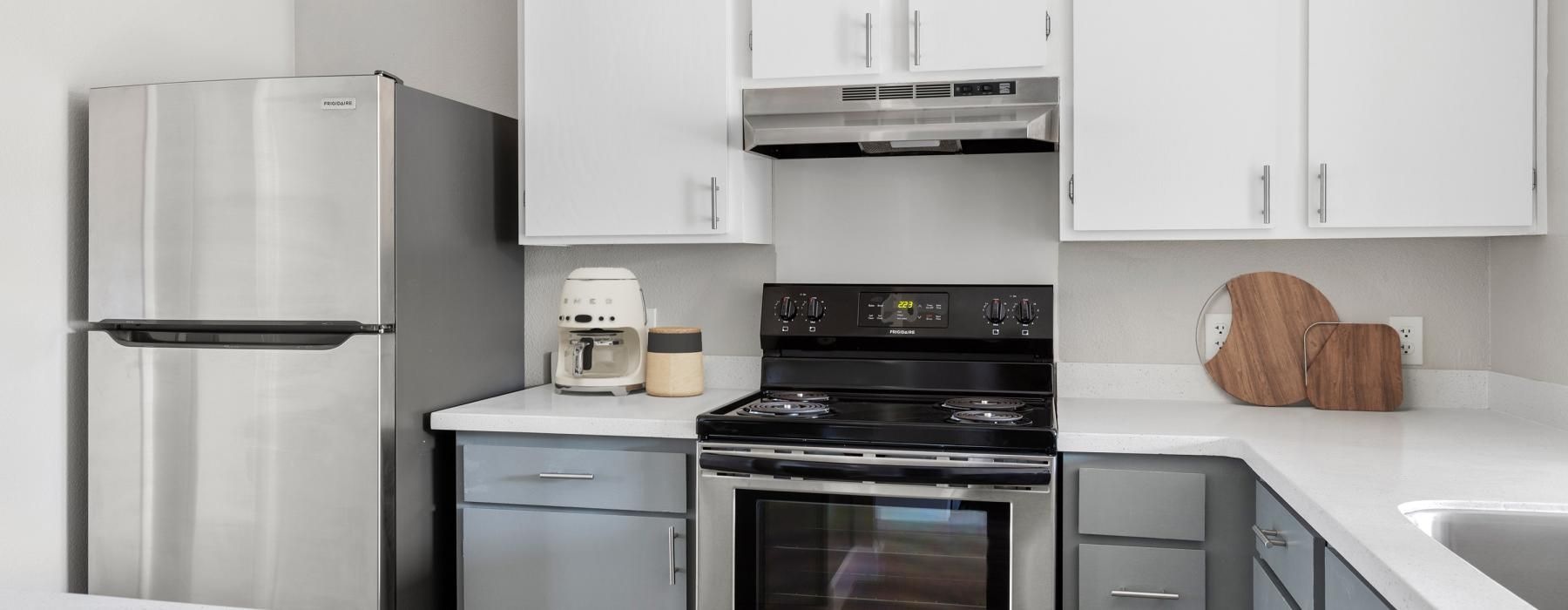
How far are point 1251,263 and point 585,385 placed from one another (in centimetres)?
172

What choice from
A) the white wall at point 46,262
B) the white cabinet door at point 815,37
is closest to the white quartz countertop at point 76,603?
the white wall at point 46,262

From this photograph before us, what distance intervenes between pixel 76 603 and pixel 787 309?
191cm

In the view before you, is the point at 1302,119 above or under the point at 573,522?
above

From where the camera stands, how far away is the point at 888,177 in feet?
9.17

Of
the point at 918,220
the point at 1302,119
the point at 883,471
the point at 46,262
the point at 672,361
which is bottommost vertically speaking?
the point at 883,471

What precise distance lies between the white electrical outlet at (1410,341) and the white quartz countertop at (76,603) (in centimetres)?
259

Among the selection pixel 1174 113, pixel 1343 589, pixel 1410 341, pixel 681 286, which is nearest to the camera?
pixel 1343 589

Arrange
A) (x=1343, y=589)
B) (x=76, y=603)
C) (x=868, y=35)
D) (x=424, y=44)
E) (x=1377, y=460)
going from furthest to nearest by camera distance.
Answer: (x=424, y=44) < (x=868, y=35) < (x=1377, y=460) < (x=1343, y=589) < (x=76, y=603)

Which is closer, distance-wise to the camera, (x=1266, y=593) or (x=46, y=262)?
(x=1266, y=593)

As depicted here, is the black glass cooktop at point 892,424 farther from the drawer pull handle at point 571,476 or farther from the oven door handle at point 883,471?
the drawer pull handle at point 571,476

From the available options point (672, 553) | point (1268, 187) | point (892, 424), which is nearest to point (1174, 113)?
Result: point (1268, 187)

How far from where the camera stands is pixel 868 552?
2.13 meters

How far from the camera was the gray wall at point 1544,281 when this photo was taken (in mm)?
2129

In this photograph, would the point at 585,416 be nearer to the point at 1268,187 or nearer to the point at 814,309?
the point at 814,309
